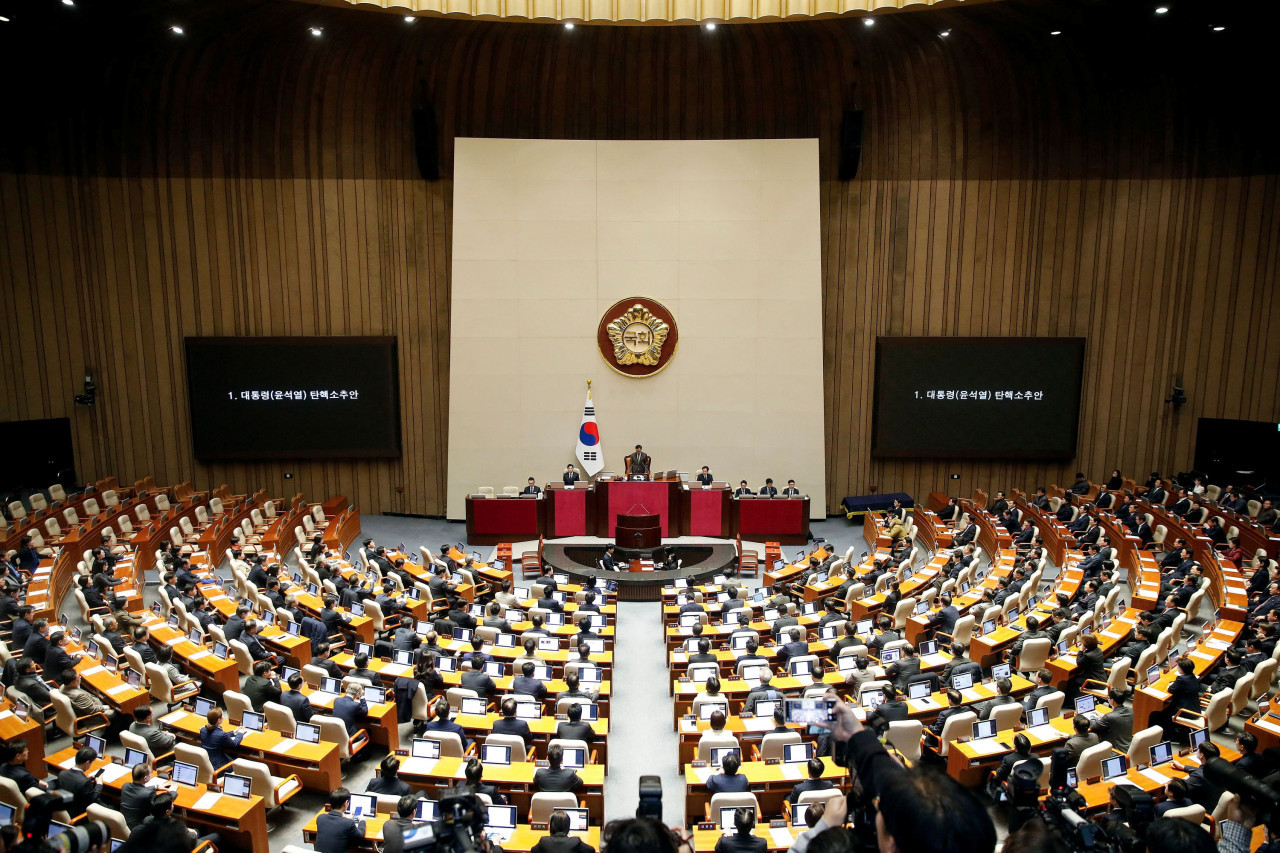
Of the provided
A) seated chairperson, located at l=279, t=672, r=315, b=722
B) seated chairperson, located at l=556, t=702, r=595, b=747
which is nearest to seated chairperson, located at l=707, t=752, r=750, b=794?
seated chairperson, located at l=556, t=702, r=595, b=747

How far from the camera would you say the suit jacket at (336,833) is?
5.90 m

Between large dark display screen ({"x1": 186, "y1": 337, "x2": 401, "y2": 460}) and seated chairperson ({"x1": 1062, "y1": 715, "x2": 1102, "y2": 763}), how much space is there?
15142mm

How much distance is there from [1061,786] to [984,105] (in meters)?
16.5

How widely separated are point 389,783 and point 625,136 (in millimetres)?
15199

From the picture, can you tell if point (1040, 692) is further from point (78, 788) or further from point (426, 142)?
point (426, 142)

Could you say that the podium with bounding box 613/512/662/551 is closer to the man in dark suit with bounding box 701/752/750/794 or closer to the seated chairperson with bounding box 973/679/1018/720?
the seated chairperson with bounding box 973/679/1018/720

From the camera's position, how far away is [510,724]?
25.0ft

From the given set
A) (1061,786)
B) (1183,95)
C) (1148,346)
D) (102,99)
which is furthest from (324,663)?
(1183,95)

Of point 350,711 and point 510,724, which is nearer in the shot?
point 510,724

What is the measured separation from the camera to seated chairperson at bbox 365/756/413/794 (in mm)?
6305

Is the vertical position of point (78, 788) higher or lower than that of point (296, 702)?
higher

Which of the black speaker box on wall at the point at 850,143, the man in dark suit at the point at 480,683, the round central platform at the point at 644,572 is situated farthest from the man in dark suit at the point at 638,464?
the man in dark suit at the point at 480,683

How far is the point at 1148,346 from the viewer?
18.4 meters

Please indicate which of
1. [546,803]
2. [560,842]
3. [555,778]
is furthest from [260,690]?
[560,842]
